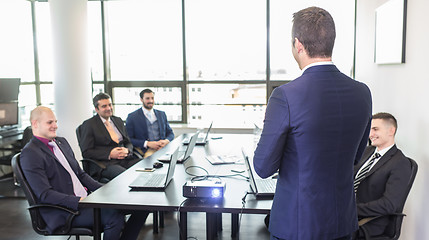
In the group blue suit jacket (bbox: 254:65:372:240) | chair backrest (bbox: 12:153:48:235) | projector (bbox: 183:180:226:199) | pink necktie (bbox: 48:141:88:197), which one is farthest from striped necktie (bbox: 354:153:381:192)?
chair backrest (bbox: 12:153:48:235)

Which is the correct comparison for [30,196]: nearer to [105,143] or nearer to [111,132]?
[105,143]

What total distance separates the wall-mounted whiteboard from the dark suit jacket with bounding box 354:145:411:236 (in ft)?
3.22

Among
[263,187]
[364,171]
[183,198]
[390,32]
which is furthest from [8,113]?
[390,32]

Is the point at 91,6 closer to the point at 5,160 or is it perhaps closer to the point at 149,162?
the point at 5,160

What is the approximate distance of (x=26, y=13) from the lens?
21.6ft

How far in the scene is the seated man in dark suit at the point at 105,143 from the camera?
4242mm

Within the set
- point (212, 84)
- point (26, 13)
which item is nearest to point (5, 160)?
point (26, 13)

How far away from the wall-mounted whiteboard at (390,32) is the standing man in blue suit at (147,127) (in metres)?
2.77

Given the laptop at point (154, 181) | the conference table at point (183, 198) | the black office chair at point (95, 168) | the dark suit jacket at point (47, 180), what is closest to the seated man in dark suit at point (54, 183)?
the dark suit jacket at point (47, 180)

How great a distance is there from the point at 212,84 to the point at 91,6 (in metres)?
2.59

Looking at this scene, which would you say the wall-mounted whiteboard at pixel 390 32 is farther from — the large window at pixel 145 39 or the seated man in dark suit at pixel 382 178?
the large window at pixel 145 39

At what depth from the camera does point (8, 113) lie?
5.43 m

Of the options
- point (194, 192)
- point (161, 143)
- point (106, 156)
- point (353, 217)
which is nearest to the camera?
point (353, 217)

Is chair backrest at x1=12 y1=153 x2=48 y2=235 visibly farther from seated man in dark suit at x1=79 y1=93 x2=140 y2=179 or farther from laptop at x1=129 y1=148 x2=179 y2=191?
seated man in dark suit at x1=79 y1=93 x2=140 y2=179
